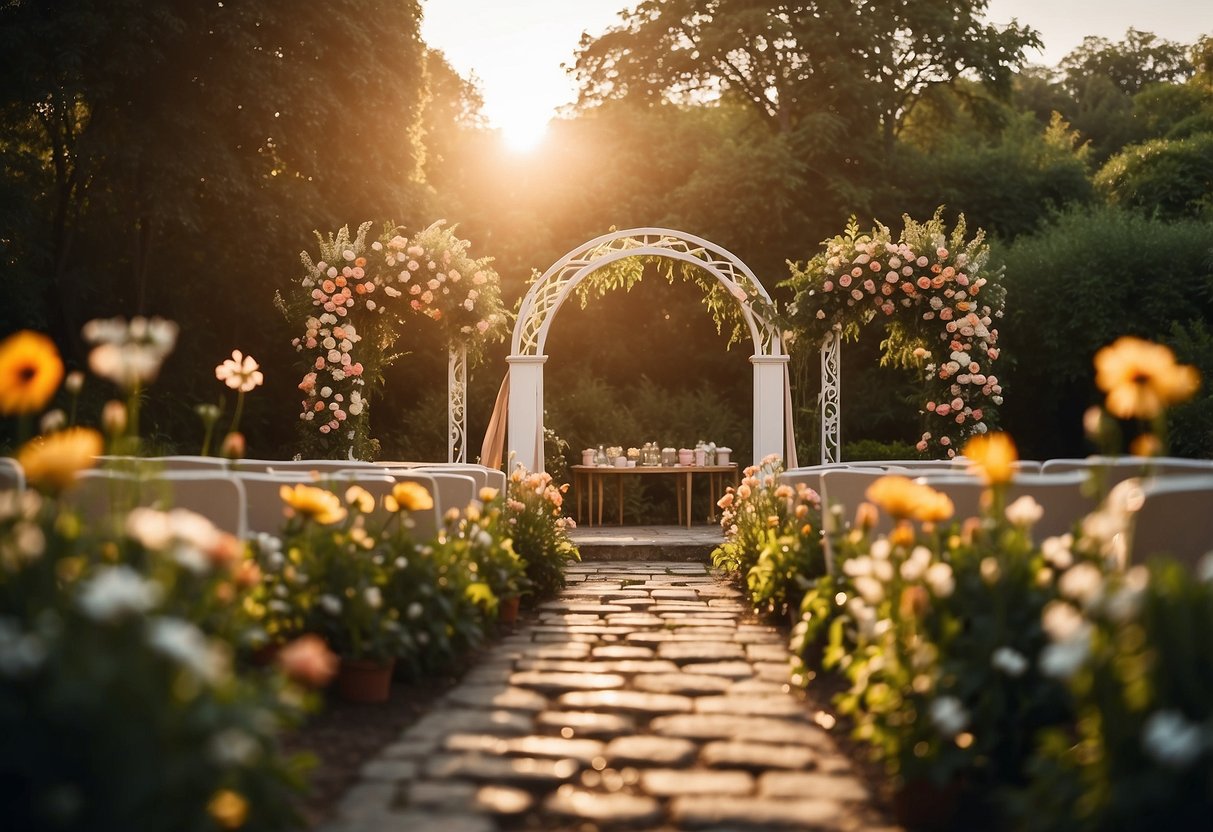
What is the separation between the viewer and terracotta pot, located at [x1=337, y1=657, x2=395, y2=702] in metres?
4.01

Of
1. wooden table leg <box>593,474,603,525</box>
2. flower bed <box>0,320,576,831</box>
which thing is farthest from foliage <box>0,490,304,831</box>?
wooden table leg <box>593,474,603,525</box>

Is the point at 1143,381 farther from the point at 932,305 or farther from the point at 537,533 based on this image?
the point at 932,305

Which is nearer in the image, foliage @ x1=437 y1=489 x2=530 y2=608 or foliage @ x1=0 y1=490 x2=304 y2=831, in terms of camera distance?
foliage @ x1=0 y1=490 x2=304 y2=831

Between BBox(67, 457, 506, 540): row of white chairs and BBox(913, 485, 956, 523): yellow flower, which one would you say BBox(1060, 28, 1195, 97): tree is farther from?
BBox(913, 485, 956, 523): yellow flower

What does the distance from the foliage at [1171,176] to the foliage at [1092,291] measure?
327cm

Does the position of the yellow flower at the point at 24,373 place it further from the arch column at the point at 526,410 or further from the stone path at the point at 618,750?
the arch column at the point at 526,410

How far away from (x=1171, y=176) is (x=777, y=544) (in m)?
14.6

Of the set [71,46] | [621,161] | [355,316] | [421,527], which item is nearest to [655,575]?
[421,527]

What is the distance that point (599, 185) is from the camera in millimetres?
17344

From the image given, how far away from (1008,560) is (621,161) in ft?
48.9

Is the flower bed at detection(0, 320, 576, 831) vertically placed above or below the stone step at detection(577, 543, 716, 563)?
above

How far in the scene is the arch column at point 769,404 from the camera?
1119cm

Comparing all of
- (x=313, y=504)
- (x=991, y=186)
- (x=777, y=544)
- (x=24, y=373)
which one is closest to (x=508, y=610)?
(x=777, y=544)

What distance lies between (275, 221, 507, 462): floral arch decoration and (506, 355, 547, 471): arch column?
1.57 feet
